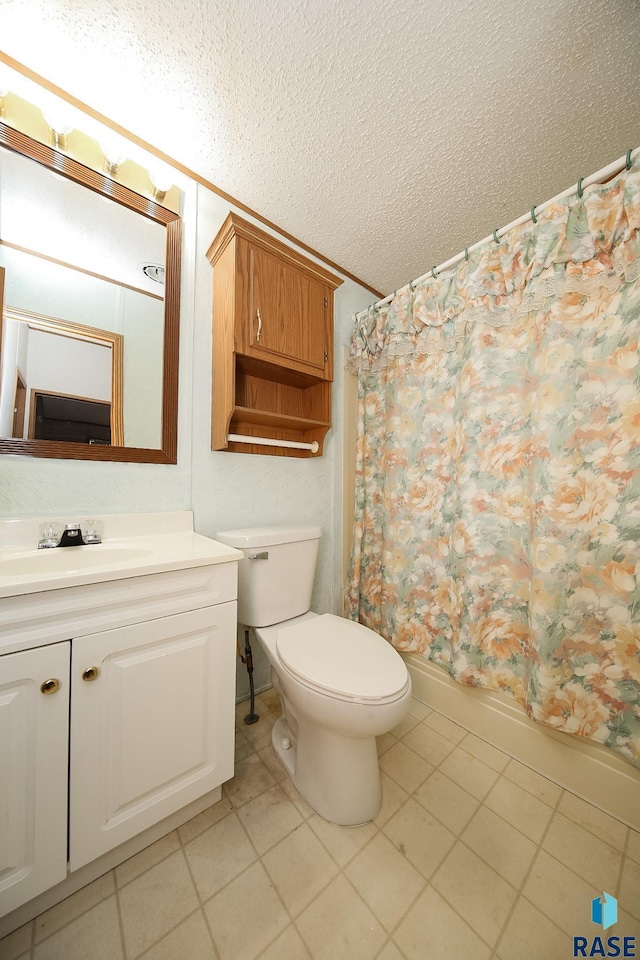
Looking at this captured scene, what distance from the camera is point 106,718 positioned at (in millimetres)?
770

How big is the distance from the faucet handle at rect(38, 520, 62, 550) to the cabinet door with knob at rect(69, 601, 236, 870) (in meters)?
0.40

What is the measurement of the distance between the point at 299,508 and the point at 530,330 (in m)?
1.18

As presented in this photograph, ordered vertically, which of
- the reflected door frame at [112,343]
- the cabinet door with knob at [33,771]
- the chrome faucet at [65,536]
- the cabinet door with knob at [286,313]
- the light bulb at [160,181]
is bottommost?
the cabinet door with knob at [33,771]

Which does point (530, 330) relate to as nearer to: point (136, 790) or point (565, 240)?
point (565, 240)

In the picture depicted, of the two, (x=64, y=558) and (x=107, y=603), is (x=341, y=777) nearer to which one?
(x=107, y=603)

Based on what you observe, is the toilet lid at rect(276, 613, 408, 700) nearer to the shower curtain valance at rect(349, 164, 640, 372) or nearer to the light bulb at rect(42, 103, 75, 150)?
the shower curtain valance at rect(349, 164, 640, 372)

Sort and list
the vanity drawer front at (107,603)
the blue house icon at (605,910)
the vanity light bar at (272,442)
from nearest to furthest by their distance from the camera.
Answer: the vanity drawer front at (107,603), the blue house icon at (605,910), the vanity light bar at (272,442)

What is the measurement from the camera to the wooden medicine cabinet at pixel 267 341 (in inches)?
48.6

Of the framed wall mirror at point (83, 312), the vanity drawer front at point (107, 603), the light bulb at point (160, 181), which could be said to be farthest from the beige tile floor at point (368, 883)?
the light bulb at point (160, 181)

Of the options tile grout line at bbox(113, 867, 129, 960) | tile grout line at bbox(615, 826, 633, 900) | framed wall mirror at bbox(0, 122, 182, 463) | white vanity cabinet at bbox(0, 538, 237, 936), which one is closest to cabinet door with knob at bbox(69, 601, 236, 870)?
white vanity cabinet at bbox(0, 538, 237, 936)

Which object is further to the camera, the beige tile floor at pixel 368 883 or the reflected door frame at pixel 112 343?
the reflected door frame at pixel 112 343

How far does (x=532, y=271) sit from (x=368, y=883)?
1.82m

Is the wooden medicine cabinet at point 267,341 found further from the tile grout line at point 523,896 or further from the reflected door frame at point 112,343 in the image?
the tile grout line at point 523,896

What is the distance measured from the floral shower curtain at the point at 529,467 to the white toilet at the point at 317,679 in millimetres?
446
